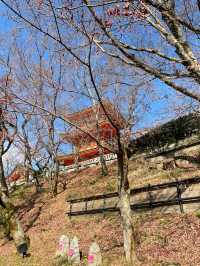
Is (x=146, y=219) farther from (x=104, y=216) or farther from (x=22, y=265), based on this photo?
(x=22, y=265)

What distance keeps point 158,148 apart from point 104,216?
8829 millimetres

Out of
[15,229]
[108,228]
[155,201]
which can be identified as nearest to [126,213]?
[155,201]

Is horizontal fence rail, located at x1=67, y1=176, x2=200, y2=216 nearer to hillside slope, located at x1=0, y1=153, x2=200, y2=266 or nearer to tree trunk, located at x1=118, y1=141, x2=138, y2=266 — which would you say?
hillside slope, located at x1=0, y1=153, x2=200, y2=266

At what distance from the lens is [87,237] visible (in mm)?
17469

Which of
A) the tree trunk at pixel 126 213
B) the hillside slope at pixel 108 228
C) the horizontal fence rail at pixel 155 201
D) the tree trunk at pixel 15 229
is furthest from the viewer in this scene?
the tree trunk at pixel 15 229

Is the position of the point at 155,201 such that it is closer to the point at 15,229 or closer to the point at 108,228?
the point at 108,228

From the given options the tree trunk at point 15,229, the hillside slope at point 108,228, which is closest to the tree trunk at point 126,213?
the hillside slope at point 108,228

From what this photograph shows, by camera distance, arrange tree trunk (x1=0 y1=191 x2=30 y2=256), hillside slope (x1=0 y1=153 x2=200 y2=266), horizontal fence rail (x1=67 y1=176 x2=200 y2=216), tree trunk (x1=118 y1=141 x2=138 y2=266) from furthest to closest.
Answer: tree trunk (x1=0 y1=191 x2=30 y2=256) < horizontal fence rail (x1=67 y1=176 x2=200 y2=216) < hillside slope (x1=0 y1=153 x2=200 y2=266) < tree trunk (x1=118 y1=141 x2=138 y2=266)

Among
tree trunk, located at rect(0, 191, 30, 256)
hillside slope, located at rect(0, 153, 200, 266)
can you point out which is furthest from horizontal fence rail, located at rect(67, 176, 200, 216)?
tree trunk, located at rect(0, 191, 30, 256)

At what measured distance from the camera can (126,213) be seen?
1261 centimetres

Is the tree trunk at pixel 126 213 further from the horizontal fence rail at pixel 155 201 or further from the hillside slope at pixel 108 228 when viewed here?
the horizontal fence rail at pixel 155 201

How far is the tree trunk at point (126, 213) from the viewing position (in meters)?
12.2

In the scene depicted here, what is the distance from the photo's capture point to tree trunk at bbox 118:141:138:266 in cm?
1223

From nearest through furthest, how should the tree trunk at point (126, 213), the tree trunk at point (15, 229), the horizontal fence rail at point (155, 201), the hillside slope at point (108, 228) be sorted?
1. the tree trunk at point (126, 213)
2. the hillside slope at point (108, 228)
3. the horizontal fence rail at point (155, 201)
4. the tree trunk at point (15, 229)
